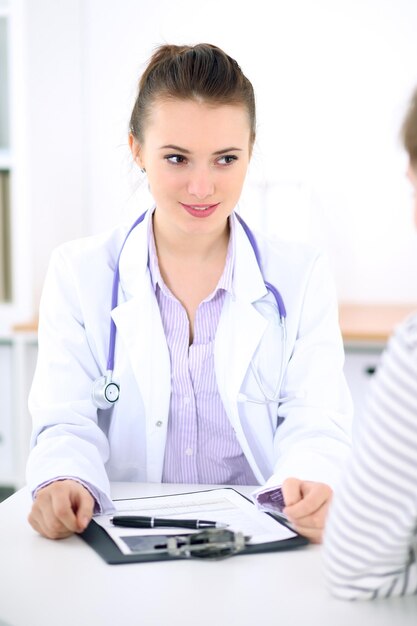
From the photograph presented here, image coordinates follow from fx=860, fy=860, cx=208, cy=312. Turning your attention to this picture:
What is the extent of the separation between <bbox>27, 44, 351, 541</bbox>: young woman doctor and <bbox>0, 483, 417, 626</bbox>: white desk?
0.35 m

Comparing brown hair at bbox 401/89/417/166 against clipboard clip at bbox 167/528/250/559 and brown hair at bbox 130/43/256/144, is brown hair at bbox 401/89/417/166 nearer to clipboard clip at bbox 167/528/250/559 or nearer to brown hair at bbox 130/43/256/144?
clipboard clip at bbox 167/528/250/559

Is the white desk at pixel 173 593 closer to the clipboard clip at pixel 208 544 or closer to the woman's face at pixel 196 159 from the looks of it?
the clipboard clip at pixel 208 544

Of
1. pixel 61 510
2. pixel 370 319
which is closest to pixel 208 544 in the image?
pixel 61 510

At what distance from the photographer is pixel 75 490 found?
1192mm

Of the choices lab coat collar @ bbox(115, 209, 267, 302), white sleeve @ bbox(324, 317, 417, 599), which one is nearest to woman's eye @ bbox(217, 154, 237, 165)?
lab coat collar @ bbox(115, 209, 267, 302)

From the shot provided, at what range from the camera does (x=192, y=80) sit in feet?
4.82

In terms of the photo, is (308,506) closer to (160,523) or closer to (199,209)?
(160,523)

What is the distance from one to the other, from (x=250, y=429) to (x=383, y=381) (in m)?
0.69

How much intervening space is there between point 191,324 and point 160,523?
0.50m

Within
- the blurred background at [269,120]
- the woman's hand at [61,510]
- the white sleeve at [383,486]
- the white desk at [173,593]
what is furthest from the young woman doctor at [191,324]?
the blurred background at [269,120]

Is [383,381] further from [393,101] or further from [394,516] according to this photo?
[393,101]

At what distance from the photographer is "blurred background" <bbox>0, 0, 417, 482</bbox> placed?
2.85 metres

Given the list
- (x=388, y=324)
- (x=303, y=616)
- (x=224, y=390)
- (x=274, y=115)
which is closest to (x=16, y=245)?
(x=274, y=115)

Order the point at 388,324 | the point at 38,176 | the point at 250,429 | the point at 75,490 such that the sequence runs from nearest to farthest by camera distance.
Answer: the point at 75,490
the point at 250,429
the point at 388,324
the point at 38,176
